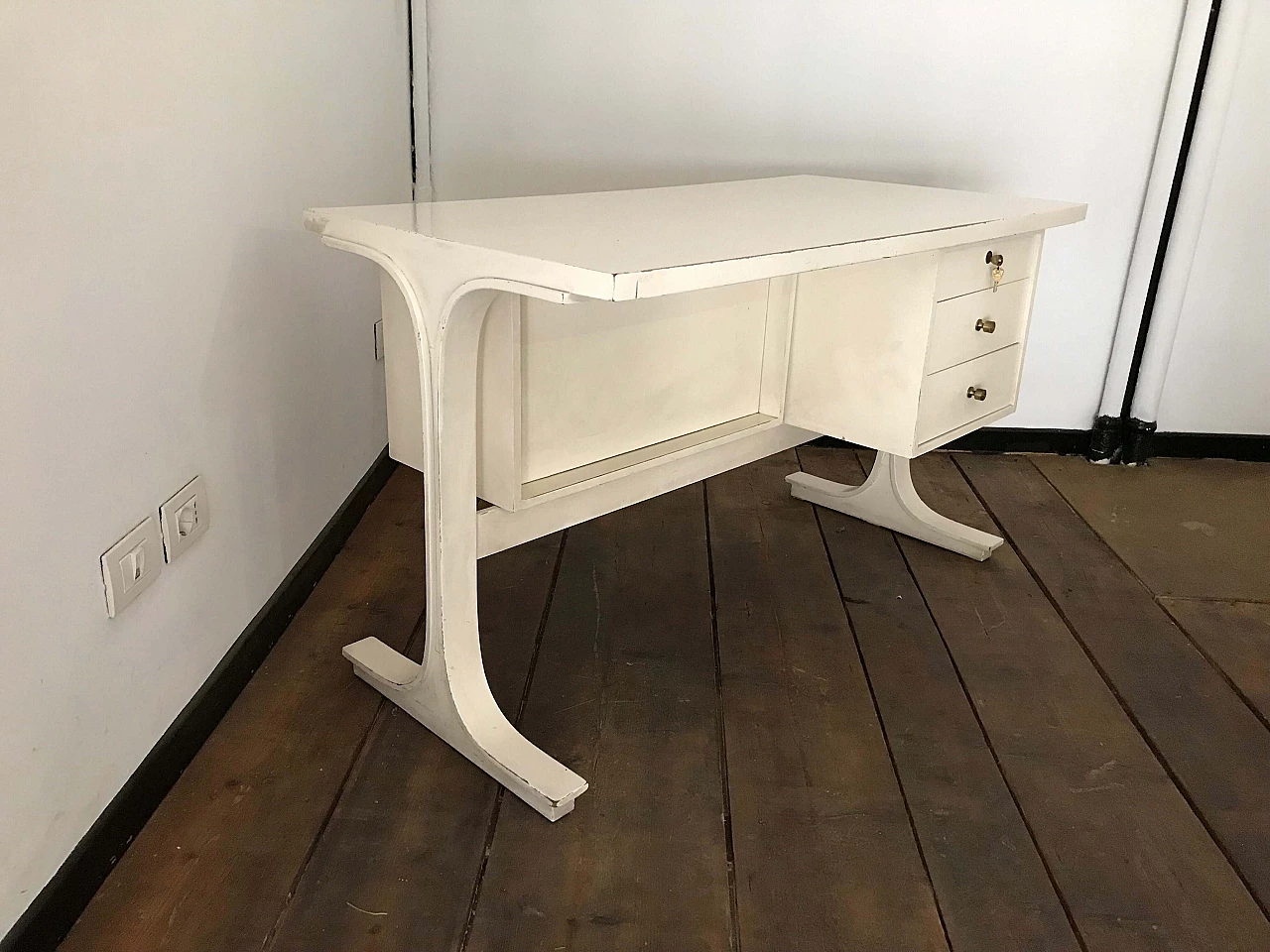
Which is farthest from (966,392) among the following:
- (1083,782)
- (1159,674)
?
(1083,782)

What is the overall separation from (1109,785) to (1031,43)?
1.65 meters

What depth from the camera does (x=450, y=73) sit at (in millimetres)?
2271

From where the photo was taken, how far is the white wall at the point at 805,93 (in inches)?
88.8

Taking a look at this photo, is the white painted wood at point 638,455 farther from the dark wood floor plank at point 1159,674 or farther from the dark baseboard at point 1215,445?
the dark baseboard at point 1215,445

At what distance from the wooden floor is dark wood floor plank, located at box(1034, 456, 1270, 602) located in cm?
2

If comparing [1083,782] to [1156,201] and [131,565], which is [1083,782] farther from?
[1156,201]

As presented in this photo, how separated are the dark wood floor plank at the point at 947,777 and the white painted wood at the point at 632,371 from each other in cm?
44

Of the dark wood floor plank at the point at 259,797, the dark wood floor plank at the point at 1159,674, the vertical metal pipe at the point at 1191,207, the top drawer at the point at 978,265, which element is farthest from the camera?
the vertical metal pipe at the point at 1191,207

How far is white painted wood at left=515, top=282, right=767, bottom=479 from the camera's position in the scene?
55.7 inches

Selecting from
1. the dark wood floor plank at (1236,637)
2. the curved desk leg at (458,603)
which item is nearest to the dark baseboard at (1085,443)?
the dark wood floor plank at (1236,637)

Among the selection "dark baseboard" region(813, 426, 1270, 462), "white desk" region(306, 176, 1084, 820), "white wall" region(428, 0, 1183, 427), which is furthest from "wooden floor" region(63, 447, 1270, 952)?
"white wall" region(428, 0, 1183, 427)

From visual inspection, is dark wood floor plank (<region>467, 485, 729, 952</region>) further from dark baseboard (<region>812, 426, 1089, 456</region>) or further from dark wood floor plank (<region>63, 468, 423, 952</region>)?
dark baseboard (<region>812, 426, 1089, 456</region>)

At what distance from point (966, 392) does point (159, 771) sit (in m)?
1.33

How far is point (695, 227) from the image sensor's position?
127cm
